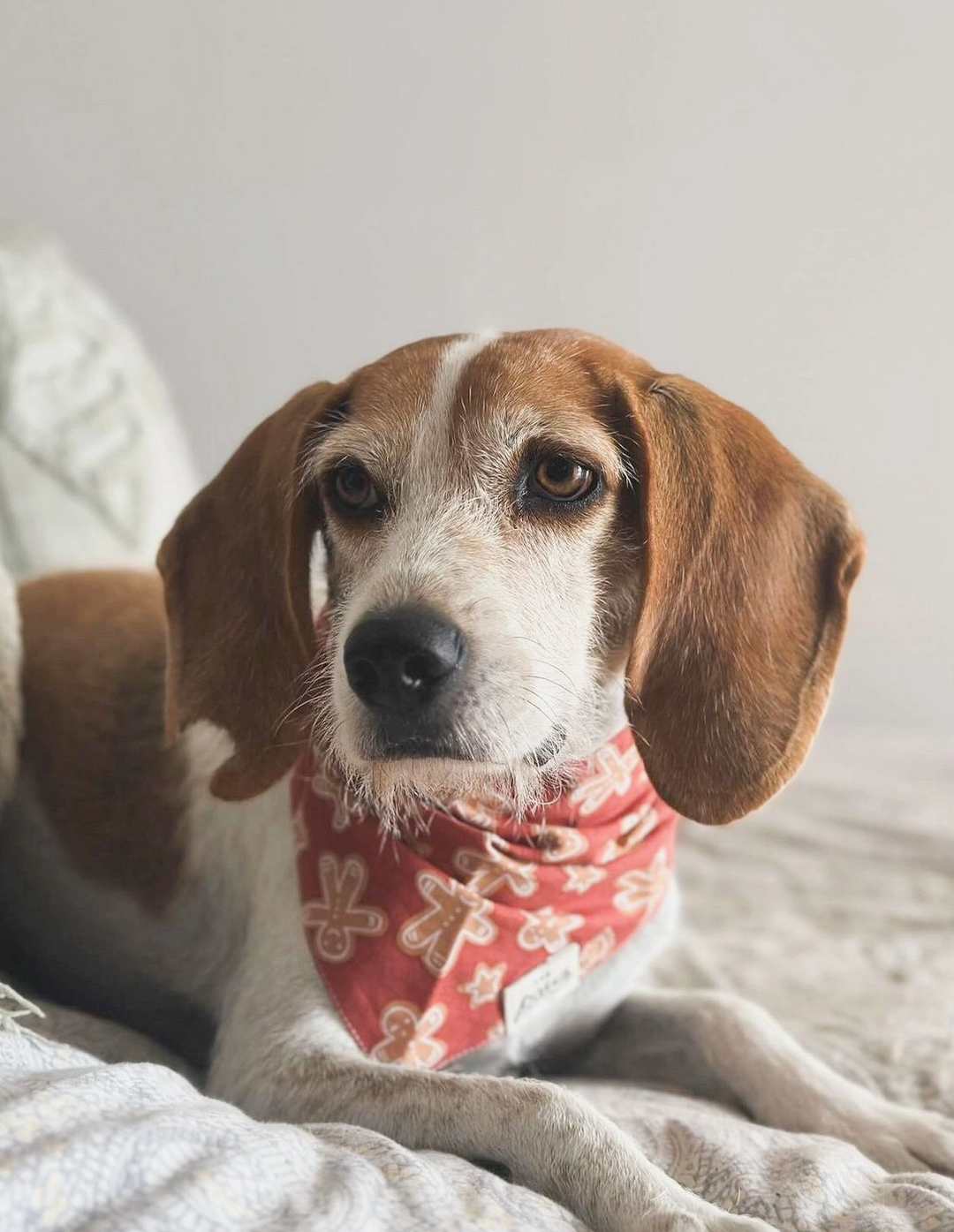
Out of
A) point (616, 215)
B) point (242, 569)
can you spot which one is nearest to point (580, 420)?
point (242, 569)

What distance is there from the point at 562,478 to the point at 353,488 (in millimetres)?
250

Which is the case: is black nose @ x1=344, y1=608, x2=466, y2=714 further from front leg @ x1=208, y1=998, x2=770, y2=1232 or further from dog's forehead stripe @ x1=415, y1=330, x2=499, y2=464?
front leg @ x1=208, y1=998, x2=770, y2=1232

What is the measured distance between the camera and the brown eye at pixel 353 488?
1531 mm

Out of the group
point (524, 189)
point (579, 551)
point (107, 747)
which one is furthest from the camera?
point (524, 189)

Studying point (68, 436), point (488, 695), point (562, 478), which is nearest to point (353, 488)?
point (562, 478)

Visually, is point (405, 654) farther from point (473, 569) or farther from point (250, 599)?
point (250, 599)

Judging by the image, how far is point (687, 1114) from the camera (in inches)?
57.7

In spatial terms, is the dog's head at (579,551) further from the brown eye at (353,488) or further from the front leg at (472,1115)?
the front leg at (472,1115)

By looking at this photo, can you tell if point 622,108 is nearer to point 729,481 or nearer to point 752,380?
point 752,380

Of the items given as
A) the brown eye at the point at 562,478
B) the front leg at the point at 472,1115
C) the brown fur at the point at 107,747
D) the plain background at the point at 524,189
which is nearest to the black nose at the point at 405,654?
the brown eye at the point at 562,478

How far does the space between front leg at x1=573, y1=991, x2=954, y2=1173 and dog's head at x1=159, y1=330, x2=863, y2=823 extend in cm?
35

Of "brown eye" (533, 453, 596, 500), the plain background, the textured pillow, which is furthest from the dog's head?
the plain background

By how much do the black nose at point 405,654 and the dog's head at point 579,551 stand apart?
79mm

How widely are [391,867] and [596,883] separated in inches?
10.6
